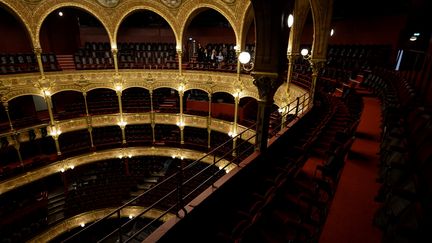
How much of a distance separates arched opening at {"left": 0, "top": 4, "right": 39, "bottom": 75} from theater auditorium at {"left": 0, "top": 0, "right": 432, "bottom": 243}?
0.09 metres

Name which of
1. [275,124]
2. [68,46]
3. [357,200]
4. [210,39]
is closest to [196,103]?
[210,39]

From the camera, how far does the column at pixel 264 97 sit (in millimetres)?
5391

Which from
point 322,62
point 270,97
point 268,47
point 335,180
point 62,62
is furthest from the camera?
point 62,62

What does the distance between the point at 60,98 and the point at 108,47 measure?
5582 mm

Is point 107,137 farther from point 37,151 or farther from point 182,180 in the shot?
point 182,180

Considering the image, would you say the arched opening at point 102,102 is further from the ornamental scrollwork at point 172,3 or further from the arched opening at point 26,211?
the ornamental scrollwork at point 172,3

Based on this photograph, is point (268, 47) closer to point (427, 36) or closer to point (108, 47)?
point (427, 36)

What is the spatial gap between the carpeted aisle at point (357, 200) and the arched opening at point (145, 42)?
578 inches

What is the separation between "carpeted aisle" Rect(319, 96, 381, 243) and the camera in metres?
2.99

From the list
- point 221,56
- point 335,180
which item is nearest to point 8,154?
point 221,56

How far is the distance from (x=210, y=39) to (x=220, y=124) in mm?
9960

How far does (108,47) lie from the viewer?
65.1ft

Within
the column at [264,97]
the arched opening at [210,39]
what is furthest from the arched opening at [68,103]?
the column at [264,97]

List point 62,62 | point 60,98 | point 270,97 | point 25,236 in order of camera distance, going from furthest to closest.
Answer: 1. point 60,98
2. point 62,62
3. point 25,236
4. point 270,97
